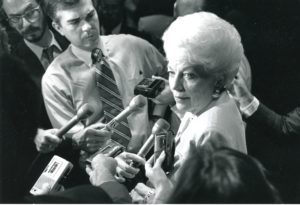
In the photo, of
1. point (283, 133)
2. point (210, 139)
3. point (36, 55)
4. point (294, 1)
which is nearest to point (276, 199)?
point (210, 139)

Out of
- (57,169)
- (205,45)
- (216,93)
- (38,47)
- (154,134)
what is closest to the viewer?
→ (205,45)

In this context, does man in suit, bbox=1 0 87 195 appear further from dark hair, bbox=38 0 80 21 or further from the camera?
the camera

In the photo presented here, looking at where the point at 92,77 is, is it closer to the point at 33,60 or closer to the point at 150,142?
the point at 33,60

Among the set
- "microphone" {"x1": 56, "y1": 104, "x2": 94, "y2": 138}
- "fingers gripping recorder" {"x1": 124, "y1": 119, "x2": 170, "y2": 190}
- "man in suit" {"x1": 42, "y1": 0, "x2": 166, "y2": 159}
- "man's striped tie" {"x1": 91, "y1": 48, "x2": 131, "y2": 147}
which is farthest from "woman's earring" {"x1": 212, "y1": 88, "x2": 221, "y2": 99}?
"microphone" {"x1": 56, "y1": 104, "x2": 94, "y2": 138}

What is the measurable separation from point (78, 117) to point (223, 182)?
3.27 feet

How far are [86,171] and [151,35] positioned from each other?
2.10 feet

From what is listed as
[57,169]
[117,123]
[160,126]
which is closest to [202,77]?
[160,126]

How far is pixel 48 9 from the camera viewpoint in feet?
7.43

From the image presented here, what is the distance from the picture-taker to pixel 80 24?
2.26 meters

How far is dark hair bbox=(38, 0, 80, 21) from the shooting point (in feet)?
7.31

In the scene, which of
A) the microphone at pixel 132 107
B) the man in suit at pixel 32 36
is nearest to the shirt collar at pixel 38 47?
the man in suit at pixel 32 36

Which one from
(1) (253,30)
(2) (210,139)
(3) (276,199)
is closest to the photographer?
(3) (276,199)

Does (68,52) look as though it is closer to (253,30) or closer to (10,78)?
(10,78)

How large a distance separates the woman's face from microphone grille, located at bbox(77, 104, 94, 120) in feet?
1.56
